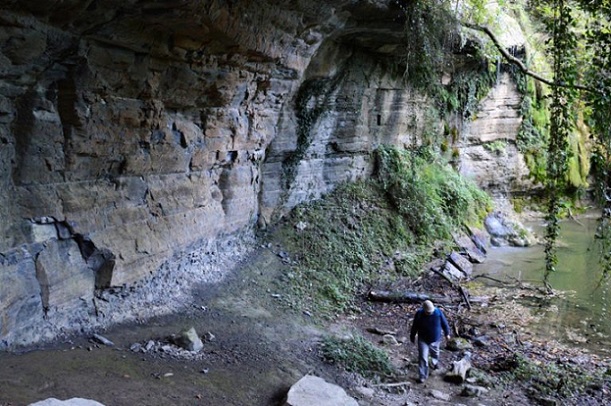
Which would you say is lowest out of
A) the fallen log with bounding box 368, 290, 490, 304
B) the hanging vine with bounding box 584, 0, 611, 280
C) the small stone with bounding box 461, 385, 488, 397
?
the small stone with bounding box 461, 385, 488, 397

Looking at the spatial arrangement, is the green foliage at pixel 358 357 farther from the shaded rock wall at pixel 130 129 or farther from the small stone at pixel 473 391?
the shaded rock wall at pixel 130 129

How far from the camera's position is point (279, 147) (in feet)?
41.0

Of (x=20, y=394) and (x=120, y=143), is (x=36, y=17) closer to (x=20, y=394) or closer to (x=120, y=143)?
(x=120, y=143)

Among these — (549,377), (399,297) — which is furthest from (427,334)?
(399,297)

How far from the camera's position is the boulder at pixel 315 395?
6141 millimetres

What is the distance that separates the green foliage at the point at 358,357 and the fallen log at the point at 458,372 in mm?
902

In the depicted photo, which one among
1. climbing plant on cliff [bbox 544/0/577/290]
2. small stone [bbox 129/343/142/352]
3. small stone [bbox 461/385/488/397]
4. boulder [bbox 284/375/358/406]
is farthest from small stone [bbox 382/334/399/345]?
small stone [bbox 129/343/142/352]

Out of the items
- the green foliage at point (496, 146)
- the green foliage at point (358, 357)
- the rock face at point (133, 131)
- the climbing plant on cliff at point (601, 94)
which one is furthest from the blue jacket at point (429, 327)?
the green foliage at point (496, 146)

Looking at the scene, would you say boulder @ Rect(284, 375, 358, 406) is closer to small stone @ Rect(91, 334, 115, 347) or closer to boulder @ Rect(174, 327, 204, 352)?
boulder @ Rect(174, 327, 204, 352)

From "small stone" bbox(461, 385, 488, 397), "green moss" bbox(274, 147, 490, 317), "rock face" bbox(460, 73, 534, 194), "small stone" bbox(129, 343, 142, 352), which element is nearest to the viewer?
"small stone" bbox(129, 343, 142, 352)

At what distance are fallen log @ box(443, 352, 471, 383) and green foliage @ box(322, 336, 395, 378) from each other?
90cm

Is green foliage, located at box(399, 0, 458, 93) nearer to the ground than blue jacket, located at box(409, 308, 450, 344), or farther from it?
farther from it

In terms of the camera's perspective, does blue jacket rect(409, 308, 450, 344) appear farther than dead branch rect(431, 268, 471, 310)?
No

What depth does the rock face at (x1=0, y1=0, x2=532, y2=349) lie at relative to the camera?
6.00 meters
